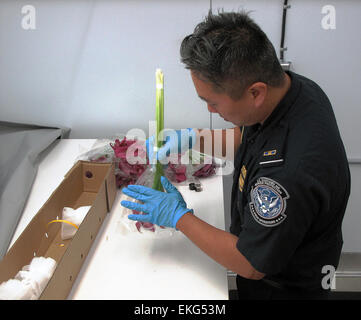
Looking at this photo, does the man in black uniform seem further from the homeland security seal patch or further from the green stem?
the green stem

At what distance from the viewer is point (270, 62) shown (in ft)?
2.72

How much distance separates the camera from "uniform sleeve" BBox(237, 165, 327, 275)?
797mm

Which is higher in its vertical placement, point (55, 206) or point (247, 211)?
point (247, 211)

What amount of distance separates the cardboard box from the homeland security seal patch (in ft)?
1.63

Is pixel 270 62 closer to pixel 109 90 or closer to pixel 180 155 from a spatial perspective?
pixel 180 155

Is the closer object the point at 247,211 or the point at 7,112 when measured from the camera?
the point at 247,211

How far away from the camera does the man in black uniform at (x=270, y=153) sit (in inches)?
31.6

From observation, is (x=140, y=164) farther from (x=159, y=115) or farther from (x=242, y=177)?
(x=242, y=177)

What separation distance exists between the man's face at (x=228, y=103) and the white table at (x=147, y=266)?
0.42 m

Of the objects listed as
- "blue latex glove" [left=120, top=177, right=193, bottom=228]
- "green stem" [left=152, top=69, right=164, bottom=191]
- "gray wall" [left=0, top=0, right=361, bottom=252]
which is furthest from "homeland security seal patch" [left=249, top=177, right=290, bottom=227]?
"gray wall" [left=0, top=0, right=361, bottom=252]

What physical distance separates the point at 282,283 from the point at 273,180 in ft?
1.34

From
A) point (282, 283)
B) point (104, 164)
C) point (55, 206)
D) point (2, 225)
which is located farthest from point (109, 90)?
point (282, 283)

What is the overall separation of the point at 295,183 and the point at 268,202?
8 centimetres

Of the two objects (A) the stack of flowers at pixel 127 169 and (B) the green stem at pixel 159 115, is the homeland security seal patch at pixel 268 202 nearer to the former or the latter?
(B) the green stem at pixel 159 115
